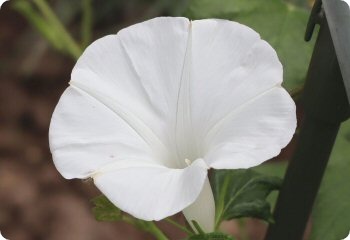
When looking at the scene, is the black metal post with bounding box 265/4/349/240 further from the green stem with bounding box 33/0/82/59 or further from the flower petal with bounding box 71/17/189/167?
the green stem with bounding box 33/0/82/59

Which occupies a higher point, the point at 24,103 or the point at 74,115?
the point at 74,115

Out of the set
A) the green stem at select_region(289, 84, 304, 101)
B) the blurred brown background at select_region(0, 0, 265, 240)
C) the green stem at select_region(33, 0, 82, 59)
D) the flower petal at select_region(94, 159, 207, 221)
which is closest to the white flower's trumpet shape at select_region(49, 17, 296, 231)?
the flower petal at select_region(94, 159, 207, 221)

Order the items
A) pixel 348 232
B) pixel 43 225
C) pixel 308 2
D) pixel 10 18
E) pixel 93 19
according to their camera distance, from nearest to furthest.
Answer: pixel 348 232
pixel 308 2
pixel 43 225
pixel 93 19
pixel 10 18

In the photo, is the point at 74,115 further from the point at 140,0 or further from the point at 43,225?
the point at 140,0

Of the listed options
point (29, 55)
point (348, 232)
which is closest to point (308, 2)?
point (348, 232)

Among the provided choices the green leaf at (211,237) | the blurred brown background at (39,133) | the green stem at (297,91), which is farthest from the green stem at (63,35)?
the blurred brown background at (39,133)

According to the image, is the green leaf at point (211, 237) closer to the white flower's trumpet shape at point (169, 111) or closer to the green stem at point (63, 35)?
the white flower's trumpet shape at point (169, 111)

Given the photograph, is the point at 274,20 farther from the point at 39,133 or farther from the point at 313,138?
the point at 39,133
